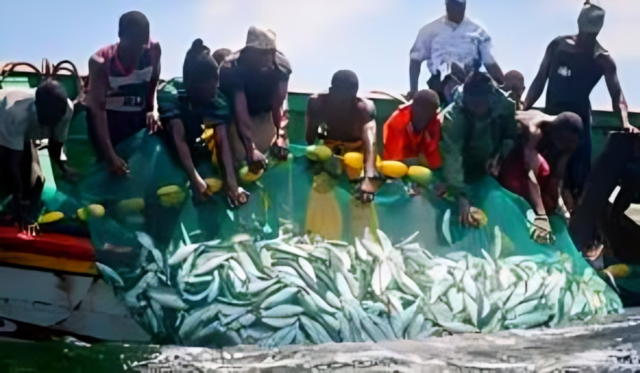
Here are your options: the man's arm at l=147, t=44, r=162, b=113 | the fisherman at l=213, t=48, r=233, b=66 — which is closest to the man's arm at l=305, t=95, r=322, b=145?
the fisherman at l=213, t=48, r=233, b=66

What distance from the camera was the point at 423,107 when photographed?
5.85 metres

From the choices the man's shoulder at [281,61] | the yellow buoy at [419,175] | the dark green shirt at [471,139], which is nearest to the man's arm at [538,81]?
the dark green shirt at [471,139]

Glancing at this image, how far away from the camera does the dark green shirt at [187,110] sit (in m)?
5.45

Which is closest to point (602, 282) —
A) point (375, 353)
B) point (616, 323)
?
point (616, 323)

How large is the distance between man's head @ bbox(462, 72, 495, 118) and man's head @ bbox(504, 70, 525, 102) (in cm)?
12

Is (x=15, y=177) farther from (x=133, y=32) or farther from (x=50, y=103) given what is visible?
(x=133, y=32)

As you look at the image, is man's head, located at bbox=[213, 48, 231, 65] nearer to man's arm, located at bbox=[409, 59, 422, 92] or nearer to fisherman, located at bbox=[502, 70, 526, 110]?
man's arm, located at bbox=[409, 59, 422, 92]

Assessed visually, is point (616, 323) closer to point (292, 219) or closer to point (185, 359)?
point (292, 219)

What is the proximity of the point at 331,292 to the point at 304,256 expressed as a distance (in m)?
0.28

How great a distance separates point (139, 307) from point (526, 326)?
2527 mm

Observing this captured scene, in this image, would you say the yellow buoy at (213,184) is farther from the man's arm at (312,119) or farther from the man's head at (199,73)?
the man's arm at (312,119)

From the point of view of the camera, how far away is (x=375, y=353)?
5.45m

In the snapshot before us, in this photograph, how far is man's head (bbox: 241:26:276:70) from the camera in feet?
18.1

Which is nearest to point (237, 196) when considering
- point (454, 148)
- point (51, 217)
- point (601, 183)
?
point (51, 217)
